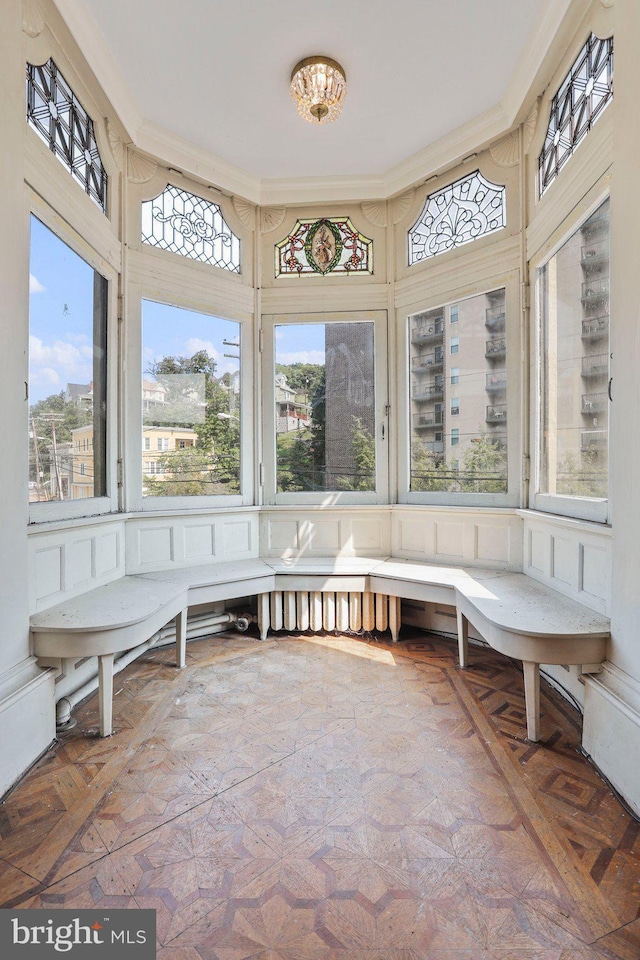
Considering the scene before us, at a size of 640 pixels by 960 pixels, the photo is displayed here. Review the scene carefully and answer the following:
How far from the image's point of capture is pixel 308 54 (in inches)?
109

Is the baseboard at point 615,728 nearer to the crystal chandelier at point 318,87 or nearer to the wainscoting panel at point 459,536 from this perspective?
the wainscoting panel at point 459,536

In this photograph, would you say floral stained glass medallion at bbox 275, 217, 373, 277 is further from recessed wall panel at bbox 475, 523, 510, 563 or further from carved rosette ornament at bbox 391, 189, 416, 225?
recessed wall panel at bbox 475, 523, 510, 563

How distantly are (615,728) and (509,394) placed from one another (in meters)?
2.17

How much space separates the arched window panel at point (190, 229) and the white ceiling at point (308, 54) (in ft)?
1.35

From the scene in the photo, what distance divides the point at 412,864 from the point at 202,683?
68.7 inches

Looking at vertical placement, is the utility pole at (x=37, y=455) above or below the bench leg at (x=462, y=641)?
above

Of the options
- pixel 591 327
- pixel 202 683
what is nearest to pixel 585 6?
pixel 591 327

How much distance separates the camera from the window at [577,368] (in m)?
2.42

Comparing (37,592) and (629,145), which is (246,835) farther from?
(629,145)

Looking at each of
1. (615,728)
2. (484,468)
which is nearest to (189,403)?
(484,468)

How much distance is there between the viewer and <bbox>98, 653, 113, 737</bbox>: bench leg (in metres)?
2.34

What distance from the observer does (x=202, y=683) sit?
297 cm

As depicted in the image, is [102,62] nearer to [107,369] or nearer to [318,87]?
[318,87]

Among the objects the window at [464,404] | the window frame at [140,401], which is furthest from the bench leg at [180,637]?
the window at [464,404]
